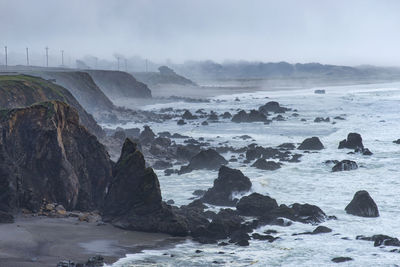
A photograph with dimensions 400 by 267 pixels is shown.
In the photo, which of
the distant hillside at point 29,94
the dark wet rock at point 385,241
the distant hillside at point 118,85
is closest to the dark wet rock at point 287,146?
the distant hillside at point 29,94

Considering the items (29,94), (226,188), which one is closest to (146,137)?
(29,94)

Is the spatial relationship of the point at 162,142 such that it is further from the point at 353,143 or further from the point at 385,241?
the point at 385,241

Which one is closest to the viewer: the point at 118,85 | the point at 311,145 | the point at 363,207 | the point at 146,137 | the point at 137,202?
the point at 137,202

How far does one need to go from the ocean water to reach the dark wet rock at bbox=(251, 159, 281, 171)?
0.55 meters

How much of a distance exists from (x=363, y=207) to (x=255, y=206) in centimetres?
588

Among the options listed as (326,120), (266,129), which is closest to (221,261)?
(266,129)

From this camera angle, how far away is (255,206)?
127 ft

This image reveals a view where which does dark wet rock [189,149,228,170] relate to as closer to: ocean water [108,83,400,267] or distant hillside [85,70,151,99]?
ocean water [108,83,400,267]

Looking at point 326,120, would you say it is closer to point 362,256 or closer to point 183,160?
point 183,160

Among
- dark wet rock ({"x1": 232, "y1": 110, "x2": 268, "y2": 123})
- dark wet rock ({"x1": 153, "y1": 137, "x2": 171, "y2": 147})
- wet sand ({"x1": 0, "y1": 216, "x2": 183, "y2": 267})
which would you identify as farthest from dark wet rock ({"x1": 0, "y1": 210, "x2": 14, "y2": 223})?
dark wet rock ({"x1": 232, "y1": 110, "x2": 268, "y2": 123})

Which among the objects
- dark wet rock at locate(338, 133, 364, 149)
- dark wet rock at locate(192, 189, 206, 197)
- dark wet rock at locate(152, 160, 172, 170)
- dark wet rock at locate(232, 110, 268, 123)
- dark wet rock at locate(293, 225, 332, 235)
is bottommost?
dark wet rock at locate(293, 225, 332, 235)

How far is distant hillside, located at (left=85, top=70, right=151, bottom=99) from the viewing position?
147 metres

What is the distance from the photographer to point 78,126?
39.6 meters

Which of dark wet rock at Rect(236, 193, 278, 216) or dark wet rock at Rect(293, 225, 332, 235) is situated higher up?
dark wet rock at Rect(236, 193, 278, 216)
